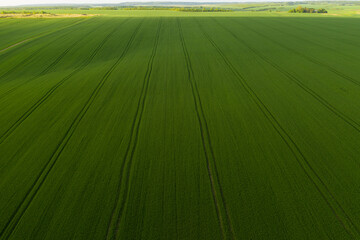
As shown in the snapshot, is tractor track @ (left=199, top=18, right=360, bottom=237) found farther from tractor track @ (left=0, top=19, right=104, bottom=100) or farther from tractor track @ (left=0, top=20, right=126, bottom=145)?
tractor track @ (left=0, top=19, right=104, bottom=100)

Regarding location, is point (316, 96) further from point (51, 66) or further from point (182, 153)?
point (51, 66)

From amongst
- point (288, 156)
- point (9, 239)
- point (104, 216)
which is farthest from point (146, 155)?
point (288, 156)

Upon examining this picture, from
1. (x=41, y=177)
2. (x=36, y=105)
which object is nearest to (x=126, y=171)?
(x=41, y=177)

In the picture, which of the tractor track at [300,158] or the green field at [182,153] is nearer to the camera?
the tractor track at [300,158]

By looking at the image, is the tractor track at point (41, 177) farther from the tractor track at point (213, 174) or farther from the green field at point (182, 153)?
the tractor track at point (213, 174)

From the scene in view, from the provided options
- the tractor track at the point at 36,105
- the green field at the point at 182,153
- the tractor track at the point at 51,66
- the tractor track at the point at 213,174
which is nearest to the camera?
the tractor track at the point at 213,174

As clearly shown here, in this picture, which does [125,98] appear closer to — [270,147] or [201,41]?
[270,147]

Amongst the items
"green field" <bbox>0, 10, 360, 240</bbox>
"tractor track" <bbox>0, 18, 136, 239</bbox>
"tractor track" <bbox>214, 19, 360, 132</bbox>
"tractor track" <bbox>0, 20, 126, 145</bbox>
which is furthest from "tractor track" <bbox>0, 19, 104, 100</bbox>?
"tractor track" <bbox>214, 19, 360, 132</bbox>

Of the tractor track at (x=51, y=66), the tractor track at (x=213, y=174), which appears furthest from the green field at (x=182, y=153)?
the tractor track at (x=51, y=66)
